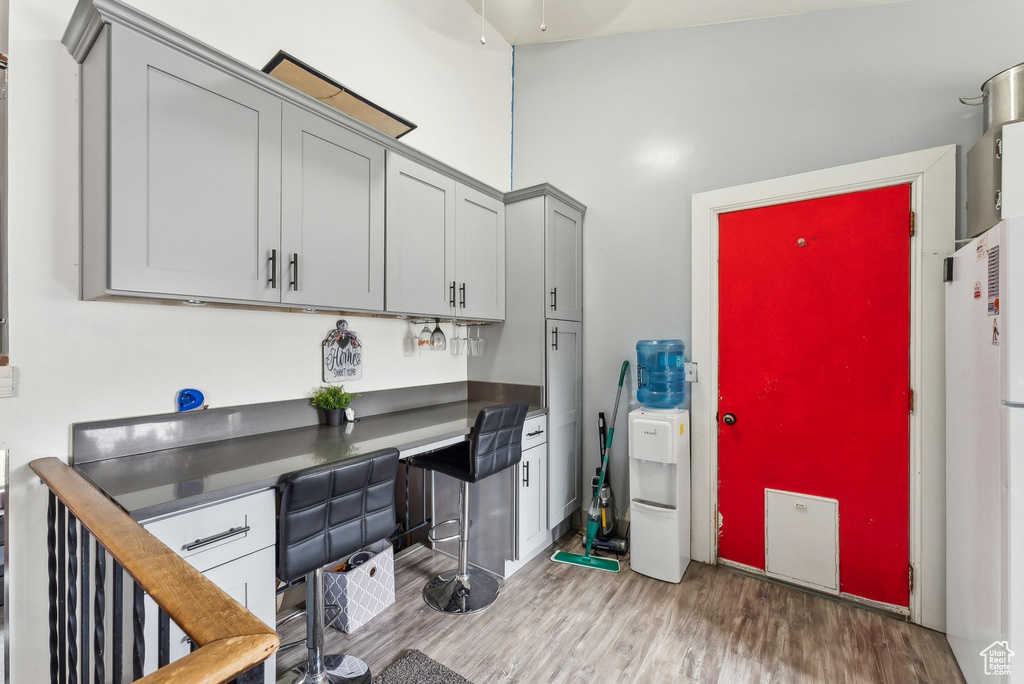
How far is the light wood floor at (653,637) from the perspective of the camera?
1.88 metres

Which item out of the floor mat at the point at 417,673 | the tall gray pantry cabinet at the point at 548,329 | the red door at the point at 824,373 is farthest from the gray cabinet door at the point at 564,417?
the floor mat at the point at 417,673

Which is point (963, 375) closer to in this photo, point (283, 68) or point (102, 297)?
point (283, 68)

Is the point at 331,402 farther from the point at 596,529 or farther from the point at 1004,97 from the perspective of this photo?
the point at 1004,97

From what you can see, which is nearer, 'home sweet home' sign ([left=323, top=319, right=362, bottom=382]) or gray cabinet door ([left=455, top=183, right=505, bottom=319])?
'home sweet home' sign ([left=323, top=319, right=362, bottom=382])

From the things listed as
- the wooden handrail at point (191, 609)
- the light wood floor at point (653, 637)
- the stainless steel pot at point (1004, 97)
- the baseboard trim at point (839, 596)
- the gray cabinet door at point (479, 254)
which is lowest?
the light wood floor at point (653, 637)

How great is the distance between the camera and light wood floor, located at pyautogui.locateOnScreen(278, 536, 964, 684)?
6.16 ft

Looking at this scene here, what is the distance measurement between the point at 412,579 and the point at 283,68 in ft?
8.65

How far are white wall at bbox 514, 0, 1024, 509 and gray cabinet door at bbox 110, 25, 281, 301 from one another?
2.14m

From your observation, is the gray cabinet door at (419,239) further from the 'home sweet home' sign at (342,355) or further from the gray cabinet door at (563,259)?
the gray cabinet door at (563,259)

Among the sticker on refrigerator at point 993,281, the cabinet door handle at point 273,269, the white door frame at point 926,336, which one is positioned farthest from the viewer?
the white door frame at point 926,336

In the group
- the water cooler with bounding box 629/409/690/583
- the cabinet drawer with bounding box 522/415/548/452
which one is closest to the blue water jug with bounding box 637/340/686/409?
the water cooler with bounding box 629/409/690/583

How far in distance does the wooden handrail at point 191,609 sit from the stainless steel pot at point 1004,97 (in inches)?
119

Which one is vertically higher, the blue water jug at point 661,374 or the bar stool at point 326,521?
the blue water jug at point 661,374

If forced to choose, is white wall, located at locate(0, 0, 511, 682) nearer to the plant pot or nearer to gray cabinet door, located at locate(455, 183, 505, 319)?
the plant pot
